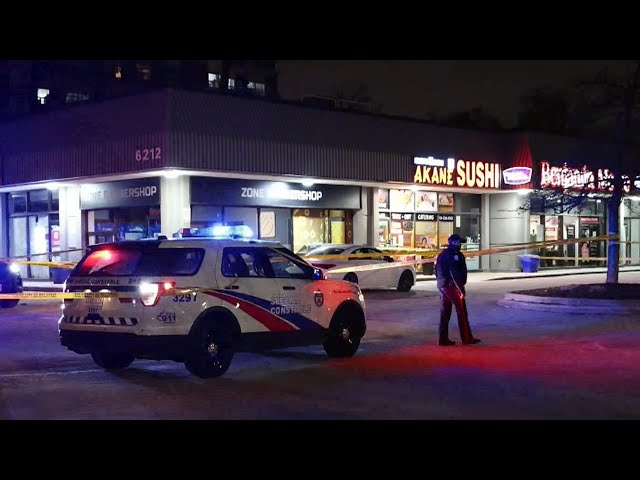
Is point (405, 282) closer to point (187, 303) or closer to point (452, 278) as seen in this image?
point (452, 278)

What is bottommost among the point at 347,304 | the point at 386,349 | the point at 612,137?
the point at 386,349

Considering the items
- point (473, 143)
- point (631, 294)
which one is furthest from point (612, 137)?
point (473, 143)

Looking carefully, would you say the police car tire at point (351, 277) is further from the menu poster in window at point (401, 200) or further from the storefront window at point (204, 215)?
the menu poster in window at point (401, 200)

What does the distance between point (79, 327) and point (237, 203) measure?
16.7 m

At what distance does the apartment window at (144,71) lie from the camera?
8375 centimetres

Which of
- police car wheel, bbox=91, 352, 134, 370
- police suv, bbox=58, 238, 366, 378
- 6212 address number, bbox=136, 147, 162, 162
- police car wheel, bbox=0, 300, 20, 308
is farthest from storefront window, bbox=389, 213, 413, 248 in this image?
police car wheel, bbox=91, 352, 134, 370

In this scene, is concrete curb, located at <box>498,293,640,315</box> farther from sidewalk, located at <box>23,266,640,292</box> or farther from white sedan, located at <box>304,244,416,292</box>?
sidewalk, located at <box>23,266,640,292</box>

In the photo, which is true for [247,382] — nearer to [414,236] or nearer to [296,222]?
[296,222]

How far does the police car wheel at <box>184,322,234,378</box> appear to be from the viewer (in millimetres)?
10250

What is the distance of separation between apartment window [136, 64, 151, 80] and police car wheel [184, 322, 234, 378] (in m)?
76.8

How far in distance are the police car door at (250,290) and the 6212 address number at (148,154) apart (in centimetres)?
1312

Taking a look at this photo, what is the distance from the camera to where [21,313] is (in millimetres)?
19062

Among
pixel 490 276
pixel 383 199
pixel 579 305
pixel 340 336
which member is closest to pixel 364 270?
pixel 579 305

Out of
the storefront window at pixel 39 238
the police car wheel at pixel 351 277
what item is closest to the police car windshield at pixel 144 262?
the police car wheel at pixel 351 277
